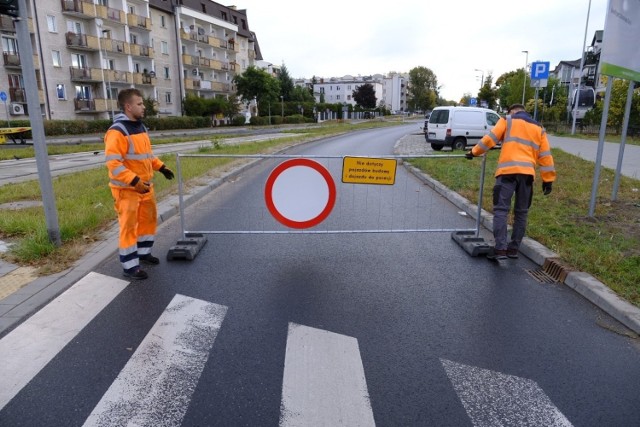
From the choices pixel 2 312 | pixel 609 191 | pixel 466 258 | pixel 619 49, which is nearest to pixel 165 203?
pixel 2 312

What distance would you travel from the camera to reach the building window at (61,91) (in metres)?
40.5

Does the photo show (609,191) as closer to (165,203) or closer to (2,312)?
(165,203)

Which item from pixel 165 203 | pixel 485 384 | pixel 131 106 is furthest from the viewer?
pixel 165 203

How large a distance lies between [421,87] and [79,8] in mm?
125387

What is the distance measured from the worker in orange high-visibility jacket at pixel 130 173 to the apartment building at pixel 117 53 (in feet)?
97.5

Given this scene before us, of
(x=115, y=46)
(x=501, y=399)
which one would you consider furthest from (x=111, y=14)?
(x=501, y=399)

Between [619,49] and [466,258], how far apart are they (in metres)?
4.51

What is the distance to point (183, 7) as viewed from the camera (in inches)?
2168

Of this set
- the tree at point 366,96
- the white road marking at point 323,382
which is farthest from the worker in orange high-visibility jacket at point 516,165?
the tree at point 366,96

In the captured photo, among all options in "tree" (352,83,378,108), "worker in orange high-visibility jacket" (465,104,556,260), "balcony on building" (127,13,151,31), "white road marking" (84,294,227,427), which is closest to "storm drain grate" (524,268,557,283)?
"worker in orange high-visibility jacket" (465,104,556,260)

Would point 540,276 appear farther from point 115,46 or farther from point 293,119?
point 293,119

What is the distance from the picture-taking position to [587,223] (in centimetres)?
693

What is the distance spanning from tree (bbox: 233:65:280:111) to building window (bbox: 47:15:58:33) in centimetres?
2421

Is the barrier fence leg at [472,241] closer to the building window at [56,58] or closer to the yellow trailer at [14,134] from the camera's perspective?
the yellow trailer at [14,134]
